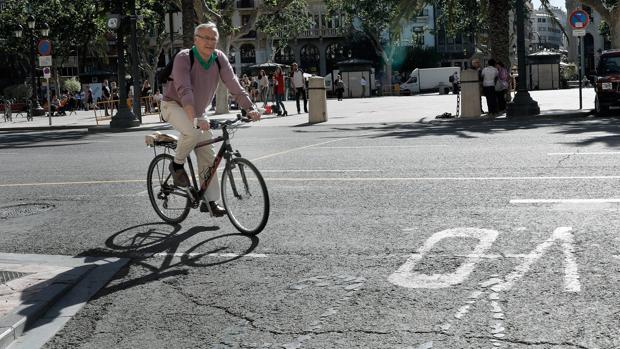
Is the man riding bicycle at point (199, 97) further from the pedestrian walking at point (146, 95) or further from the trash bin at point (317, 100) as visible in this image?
the pedestrian walking at point (146, 95)

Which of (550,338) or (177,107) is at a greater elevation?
(177,107)

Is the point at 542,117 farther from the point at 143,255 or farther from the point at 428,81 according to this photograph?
the point at 428,81

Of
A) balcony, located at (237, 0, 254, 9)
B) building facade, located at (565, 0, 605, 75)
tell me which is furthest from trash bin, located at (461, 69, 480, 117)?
balcony, located at (237, 0, 254, 9)

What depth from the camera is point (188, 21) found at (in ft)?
95.5

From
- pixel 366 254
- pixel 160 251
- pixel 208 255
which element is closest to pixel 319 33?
pixel 160 251

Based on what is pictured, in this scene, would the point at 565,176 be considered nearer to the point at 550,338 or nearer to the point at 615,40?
the point at 550,338

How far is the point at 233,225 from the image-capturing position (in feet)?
23.6

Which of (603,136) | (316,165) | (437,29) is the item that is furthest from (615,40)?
(437,29)

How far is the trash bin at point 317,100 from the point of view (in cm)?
2434

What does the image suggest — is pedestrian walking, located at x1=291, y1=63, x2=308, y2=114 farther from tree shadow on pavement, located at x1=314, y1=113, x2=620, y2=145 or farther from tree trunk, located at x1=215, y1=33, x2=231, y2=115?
tree shadow on pavement, located at x1=314, y1=113, x2=620, y2=145

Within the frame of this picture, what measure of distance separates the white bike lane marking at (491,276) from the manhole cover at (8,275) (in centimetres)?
241

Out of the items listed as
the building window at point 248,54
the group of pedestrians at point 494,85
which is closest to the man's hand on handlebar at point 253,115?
the group of pedestrians at point 494,85

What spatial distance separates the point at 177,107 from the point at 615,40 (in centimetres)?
2838

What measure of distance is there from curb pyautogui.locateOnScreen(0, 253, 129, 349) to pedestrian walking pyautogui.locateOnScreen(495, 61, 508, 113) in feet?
61.1
